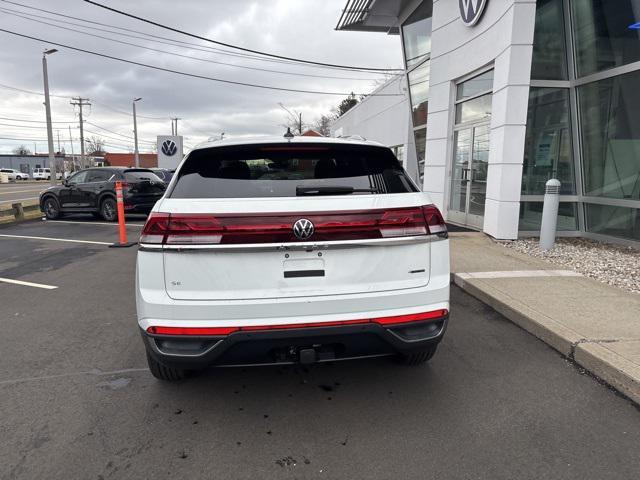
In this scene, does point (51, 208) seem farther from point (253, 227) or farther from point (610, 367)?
point (610, 367)

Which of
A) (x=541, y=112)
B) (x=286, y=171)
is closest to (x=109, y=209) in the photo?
(x=541, y=112)

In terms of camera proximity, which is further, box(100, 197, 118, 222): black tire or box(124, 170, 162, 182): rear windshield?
box(100, 197, 118, 222): black tire

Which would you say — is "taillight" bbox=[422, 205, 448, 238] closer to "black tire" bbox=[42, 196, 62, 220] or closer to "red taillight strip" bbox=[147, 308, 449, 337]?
"red taillight strip" bbox=[147, 308, 449, 337]

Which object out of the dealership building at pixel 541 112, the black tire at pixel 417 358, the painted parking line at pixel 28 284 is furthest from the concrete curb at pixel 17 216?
the black tire at pixel 417 358

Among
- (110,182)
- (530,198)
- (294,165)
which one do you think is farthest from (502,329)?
(110,182)

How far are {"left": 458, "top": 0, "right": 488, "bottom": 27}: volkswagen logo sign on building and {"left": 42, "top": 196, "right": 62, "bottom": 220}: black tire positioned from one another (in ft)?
41.8

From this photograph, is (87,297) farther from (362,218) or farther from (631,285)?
(631,285)

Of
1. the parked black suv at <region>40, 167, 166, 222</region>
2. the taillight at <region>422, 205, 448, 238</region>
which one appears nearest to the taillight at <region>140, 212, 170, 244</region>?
the taillight at <region>422, 205, 448, 238</region>

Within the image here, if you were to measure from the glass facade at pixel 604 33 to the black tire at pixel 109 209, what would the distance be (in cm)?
1237

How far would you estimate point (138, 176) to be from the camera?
538 inches

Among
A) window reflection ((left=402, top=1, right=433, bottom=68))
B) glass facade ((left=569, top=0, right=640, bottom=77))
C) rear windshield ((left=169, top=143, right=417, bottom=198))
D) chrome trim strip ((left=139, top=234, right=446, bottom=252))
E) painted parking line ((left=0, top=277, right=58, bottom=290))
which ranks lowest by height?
painted parking line ((left=0, top=277, right=58, bottom=290))

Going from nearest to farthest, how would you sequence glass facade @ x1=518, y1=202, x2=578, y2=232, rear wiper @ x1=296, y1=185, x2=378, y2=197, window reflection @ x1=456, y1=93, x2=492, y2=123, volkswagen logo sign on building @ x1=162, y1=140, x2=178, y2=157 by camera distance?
rear wiper @ x1=296, y1=185, x2=378, y2=197 → glass facade @ x1=518, y1=202, x2=578, y2=232 → window reflection @ x1=456, y1=93, x2=492, y2=123 → volkswagen logo sign on building @ x1=162, y1=140, x2=178, y2=157

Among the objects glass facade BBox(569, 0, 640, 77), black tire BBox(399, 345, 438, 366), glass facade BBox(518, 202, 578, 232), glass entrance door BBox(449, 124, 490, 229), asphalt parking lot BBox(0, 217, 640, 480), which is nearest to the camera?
asphalt parking lot BBox(0, 217, 640, 480)

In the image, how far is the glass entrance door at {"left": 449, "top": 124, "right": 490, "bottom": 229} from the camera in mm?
9977
